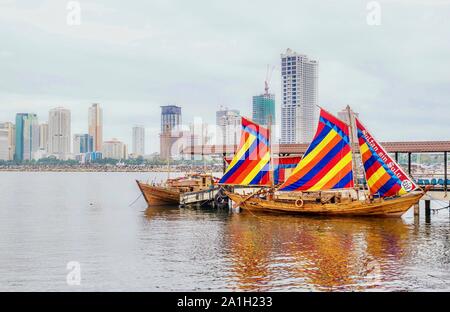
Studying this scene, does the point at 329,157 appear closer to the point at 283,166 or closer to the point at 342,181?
the point at 342,181

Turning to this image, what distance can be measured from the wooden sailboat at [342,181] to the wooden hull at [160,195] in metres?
16.7

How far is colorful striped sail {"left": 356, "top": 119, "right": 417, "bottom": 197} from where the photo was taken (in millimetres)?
55406

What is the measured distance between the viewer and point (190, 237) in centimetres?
4609

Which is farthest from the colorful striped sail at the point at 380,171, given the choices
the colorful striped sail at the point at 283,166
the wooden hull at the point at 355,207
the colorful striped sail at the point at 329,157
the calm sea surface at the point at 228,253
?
the colorful striped sail at the point at 283,166

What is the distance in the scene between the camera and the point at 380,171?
184ft

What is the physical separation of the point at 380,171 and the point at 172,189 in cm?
3107

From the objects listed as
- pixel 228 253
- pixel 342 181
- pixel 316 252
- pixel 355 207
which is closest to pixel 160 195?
pixel 342 181

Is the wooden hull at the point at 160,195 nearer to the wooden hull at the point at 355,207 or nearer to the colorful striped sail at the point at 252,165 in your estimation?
the colorful striped sail at the point at 252,165

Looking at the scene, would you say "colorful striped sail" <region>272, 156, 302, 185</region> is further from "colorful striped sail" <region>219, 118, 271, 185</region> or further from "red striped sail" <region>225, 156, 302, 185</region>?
"colorful striped sail" <region>219, 118, 271, 185</region>

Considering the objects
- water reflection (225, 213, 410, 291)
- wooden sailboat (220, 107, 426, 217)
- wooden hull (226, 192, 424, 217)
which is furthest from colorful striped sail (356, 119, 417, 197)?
water reflection (225, 213, 410, 291)

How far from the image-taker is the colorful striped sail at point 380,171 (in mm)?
55406

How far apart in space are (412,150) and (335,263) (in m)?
38.8

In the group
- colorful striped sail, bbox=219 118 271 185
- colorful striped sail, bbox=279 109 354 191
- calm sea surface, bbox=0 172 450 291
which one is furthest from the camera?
colorful striped sail, bbox=219 118 271 185
